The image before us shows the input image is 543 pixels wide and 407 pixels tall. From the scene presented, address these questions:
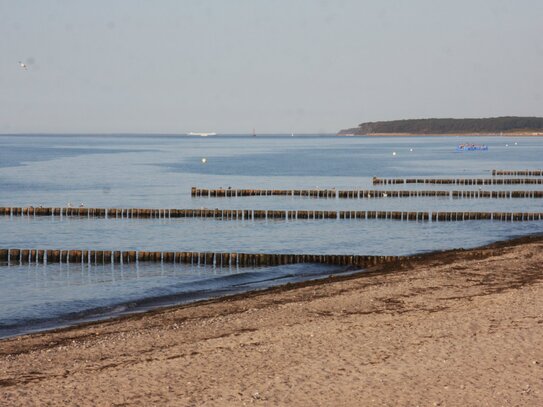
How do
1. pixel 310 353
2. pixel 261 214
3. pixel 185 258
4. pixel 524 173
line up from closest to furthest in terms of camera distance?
pixel 310 353
pixel 185 258
pixel 261 214
pixel 524 173

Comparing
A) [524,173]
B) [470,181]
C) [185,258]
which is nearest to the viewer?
[185,258]

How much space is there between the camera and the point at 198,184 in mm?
91750

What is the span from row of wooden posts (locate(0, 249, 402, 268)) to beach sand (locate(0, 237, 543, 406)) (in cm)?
995

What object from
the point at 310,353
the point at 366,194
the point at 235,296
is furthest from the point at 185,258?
the point at 366,194

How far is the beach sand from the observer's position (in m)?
14.2

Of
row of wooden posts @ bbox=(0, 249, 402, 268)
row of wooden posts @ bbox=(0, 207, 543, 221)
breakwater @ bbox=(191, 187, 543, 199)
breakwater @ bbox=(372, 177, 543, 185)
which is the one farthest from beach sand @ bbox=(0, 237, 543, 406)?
breakwater @ bbox=(372, 177, 543, 185)

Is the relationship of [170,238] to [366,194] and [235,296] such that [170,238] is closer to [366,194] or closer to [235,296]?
[235,296]

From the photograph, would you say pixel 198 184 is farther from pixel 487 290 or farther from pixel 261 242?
pixel 487 290

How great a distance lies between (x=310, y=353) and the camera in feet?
55.3

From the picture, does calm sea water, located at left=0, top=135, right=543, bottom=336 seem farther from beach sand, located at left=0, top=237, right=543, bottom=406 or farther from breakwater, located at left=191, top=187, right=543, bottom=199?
beach sand, located at left=0, top=237, right=543, bottom=406

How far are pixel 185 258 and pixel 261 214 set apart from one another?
20231 millimetres

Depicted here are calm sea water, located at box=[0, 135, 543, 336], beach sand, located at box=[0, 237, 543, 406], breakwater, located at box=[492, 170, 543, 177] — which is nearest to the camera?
beach sand, located at box=[0, 237, 543, 406]

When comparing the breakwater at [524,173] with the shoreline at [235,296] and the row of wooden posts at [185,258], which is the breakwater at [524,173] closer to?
the shoreline at [235,296]

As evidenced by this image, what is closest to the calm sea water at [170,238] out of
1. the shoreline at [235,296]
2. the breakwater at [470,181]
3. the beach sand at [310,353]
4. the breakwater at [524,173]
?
the shoreline at [235,296]
